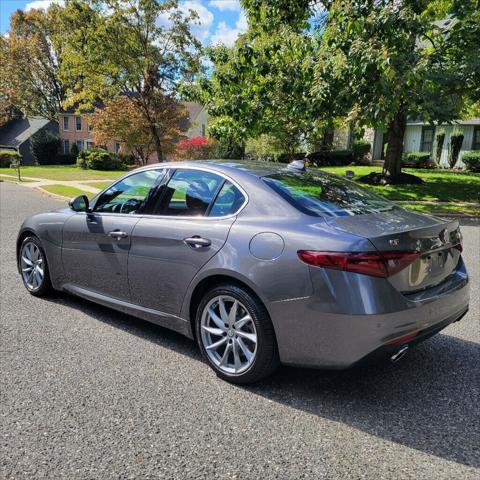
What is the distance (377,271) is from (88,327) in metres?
2.81

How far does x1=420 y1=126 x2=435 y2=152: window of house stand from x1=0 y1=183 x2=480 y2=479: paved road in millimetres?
31726

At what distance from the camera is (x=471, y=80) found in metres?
12.8

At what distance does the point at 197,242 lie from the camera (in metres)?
3.41

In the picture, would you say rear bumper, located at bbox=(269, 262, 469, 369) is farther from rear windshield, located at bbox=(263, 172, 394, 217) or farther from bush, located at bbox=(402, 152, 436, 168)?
bush, located at bbox=(402, 152, 436, 168)

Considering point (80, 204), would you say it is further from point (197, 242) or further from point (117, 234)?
point (197, 242)

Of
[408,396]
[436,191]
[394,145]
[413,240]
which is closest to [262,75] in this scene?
[394,145]

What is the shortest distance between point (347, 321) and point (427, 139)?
33.7m

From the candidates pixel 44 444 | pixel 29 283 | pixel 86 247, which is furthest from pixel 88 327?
pixel 44 444

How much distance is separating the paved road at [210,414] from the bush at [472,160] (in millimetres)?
27203

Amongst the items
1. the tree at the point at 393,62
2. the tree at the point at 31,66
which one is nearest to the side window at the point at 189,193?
the tree at the point at 393,62

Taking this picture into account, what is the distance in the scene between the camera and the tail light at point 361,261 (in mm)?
2752

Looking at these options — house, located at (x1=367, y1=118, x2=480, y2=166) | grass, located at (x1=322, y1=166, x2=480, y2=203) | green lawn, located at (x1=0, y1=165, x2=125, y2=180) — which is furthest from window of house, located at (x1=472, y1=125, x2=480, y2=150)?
green lawn, located at (x1=0, y1=165, x2=125, y2=180)

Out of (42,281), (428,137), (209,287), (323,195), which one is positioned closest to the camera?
(209,287)

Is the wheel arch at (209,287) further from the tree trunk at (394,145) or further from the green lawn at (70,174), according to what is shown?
the green lawn at (70,174)
